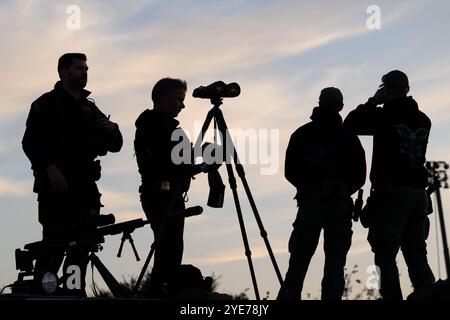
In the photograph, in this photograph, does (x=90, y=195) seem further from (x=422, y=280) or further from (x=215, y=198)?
(x=422, y=280)

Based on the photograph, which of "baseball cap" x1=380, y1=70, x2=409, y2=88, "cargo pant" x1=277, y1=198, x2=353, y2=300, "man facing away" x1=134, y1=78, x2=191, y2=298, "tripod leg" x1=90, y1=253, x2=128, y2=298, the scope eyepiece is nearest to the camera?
"tripod leg" x1=90, y1=253, x2=128, y2=298

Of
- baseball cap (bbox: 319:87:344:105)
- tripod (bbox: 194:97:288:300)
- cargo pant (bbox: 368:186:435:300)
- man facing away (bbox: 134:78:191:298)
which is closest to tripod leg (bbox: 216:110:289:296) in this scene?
tripod (bbox: 194:97:288:300)

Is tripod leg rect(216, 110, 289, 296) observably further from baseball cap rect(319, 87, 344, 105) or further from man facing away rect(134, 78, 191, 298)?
baseball cap rect(319, 87, 344, 105)

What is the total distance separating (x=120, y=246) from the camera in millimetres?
9789

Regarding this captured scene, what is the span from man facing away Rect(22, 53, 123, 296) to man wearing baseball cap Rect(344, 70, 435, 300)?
7.81ft

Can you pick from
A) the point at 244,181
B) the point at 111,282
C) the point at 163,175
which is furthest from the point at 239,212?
the point at 111,282

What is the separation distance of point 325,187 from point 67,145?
235 cm

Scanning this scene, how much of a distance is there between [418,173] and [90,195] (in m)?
3.04

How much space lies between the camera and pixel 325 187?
35.3ft

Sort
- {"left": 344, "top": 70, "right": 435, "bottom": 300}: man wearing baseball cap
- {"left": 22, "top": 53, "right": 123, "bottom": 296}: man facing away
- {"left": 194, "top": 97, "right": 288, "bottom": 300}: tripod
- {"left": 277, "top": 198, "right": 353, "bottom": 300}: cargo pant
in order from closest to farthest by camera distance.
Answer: {"left": 194, "top": 97, "right": 288, "bottom": 300}: tripod
{"left": 22, "top": 53, "right": 123, "bottom": 296}: man facing away
{"left": 277, "top": 198, "right": 353, "bottom": 300}: cargo pant
{"left": 344, "top": 70, "right": 435, "bottom": 300}: man wearing baseball cap

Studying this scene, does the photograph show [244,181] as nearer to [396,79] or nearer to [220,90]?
[220,90]

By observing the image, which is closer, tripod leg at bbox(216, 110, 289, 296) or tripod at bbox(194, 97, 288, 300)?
tripod leg at bbox(216, 110, 289, 296)

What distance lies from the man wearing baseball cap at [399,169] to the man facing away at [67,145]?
7.81 feet

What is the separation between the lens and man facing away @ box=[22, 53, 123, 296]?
33.9 ft
